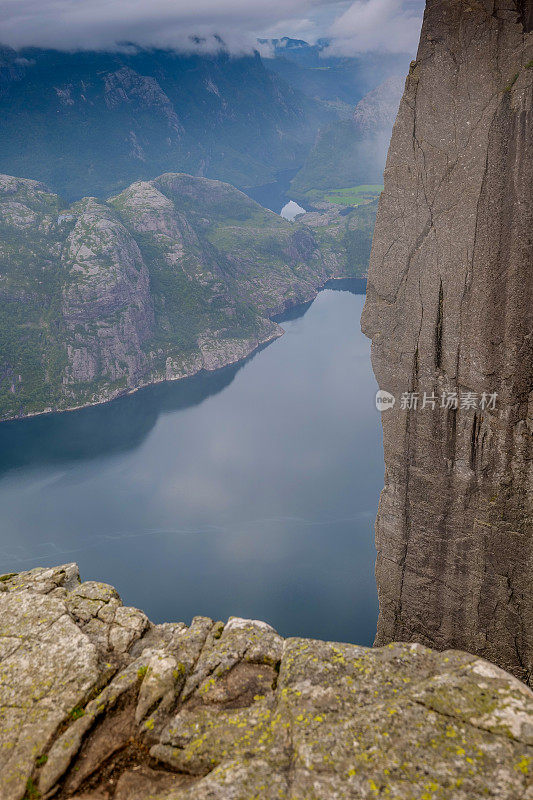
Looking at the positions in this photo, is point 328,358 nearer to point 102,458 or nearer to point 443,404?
point 102,458

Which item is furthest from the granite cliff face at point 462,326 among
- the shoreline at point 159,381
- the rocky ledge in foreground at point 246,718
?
the shoreline at point 159,381

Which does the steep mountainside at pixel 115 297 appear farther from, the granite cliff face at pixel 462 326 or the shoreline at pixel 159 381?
the granite cliff face at pixel 462 326

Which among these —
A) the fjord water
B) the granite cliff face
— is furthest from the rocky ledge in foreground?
the fjord water

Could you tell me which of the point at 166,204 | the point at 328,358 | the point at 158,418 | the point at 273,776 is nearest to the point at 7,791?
the point at 273,776

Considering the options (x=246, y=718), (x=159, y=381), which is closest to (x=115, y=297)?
(x=159, y=381)

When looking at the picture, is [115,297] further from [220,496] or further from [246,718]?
[246,718]

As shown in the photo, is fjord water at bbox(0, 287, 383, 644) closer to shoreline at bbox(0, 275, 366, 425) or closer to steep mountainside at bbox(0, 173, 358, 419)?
shoreline at bbox(0, 275, 366, 425)
